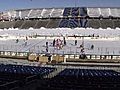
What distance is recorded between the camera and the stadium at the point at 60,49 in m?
23.3

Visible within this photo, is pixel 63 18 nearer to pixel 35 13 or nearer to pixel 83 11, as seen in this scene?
pixel 83 11

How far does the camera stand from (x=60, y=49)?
54.8m

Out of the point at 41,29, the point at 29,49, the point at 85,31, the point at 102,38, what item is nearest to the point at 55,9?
the point at 41,29

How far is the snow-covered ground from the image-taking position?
55.0 m

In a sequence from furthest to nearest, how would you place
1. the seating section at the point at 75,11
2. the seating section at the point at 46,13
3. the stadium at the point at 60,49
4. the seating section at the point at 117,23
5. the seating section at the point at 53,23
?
the seating section at the point at 46,13, the seating section at the point at 75,11, the seating section at the point at 53,23, the seating section at the point at 117,23, the stadium at the point at 60,49

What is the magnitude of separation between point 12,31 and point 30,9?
29.6 meters

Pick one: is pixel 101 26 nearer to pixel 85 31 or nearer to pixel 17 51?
pixel 85 31

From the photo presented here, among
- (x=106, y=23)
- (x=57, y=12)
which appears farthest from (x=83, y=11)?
(x=106, y=23)

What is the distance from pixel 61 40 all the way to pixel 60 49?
8685 millimetres

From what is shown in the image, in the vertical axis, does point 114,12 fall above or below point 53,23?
above

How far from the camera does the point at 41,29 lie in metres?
82.6

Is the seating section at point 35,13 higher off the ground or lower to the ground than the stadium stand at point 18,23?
higher

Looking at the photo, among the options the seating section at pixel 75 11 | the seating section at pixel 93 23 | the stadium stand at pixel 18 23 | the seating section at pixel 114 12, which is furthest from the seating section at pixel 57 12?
the seating section at pixel 114 12

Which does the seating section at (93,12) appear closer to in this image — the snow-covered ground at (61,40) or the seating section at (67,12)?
the seating section at (67,12)
